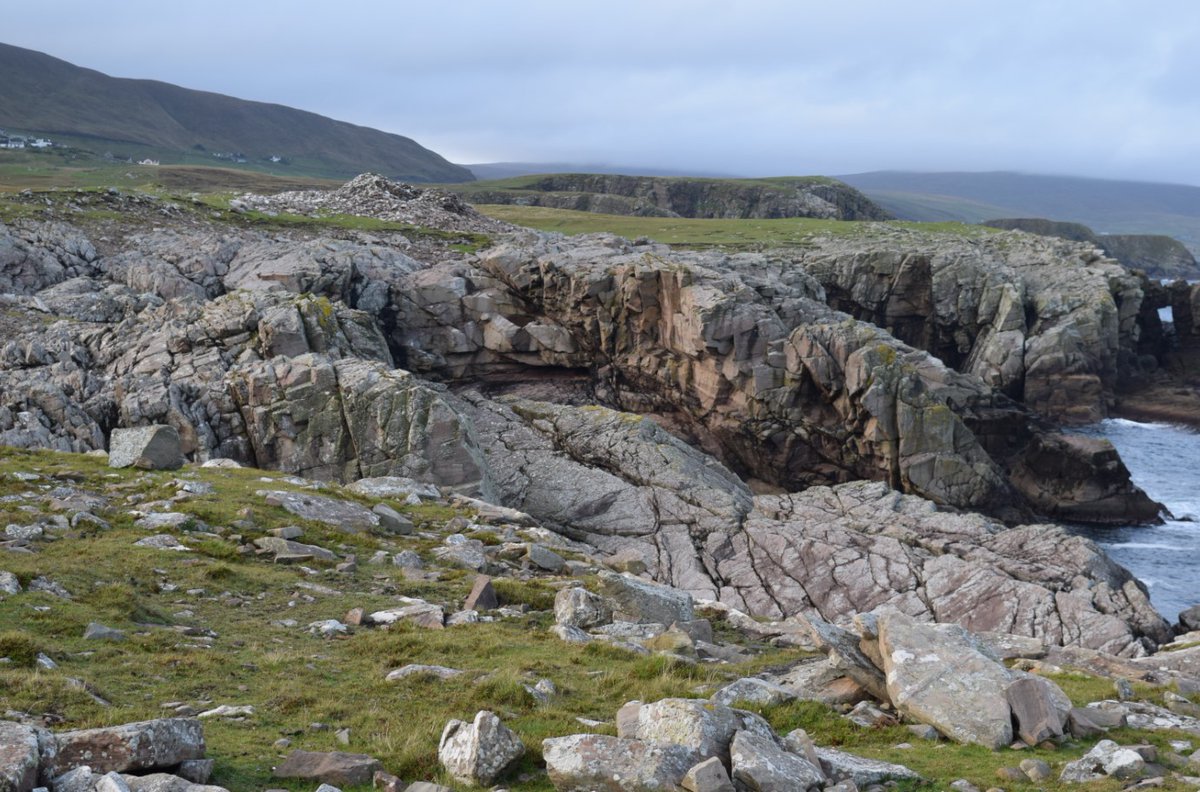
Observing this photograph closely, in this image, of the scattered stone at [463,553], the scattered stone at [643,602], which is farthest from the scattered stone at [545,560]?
the scattered stone at [643,602]

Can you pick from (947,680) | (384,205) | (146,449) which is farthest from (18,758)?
(384,205)

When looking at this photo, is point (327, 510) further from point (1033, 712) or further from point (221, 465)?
point (1033, 712)

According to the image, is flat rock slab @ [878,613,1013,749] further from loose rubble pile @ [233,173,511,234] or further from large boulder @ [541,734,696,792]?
loose rubble pile @ [233,173,511,234]

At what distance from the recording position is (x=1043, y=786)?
1121cm

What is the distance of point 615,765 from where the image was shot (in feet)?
33.3

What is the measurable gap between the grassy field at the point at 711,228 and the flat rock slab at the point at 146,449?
8525cm

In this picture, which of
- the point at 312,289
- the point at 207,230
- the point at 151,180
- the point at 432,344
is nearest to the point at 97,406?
the point at 312,289

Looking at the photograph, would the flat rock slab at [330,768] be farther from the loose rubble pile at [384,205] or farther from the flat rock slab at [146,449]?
the loose rubble pile at [384,205]

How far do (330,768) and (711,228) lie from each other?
128237 millimetres

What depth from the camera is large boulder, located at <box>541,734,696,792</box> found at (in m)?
9.85

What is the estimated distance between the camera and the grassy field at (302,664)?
A: 38.8 feet

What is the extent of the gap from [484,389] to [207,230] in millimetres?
28263

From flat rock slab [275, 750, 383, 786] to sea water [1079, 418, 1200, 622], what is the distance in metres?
50.9

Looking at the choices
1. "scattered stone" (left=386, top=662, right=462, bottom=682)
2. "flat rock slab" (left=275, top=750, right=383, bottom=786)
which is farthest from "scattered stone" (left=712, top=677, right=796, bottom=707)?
"flat rock slab" (left=275, top=750, right=383, bottom=786)
